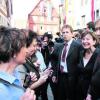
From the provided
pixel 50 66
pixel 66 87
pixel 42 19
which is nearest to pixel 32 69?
pixel 50 66

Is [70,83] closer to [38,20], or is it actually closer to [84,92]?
[84,92]

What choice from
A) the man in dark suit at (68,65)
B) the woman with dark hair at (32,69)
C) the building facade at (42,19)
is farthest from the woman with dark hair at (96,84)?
the building facade at (42,19)

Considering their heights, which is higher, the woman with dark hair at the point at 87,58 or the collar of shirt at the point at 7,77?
the collar of shirt at the point at 7,77

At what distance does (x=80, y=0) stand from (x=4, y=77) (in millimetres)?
42072

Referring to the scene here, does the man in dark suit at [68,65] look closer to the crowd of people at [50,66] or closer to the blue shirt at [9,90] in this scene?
the crowd of people at [50,66]

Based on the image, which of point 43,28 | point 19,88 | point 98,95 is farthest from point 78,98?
point 43,28

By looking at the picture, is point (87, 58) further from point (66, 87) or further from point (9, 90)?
point (9, 90)

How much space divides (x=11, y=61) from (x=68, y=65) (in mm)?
5170

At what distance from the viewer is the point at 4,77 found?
2861 mm

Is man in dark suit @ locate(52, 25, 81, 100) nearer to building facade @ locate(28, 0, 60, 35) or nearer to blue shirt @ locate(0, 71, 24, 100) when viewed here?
blue shirt @ locate(0, 71, 24, 100)

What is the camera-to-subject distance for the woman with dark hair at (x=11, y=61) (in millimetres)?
2834

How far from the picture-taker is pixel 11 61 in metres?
3.01

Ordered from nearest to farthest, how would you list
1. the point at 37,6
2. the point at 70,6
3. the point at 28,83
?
1. the point at 28,83
2. the point at 70,6
3. the point at 37,6

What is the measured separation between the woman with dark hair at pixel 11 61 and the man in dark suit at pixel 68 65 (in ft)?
16.6
